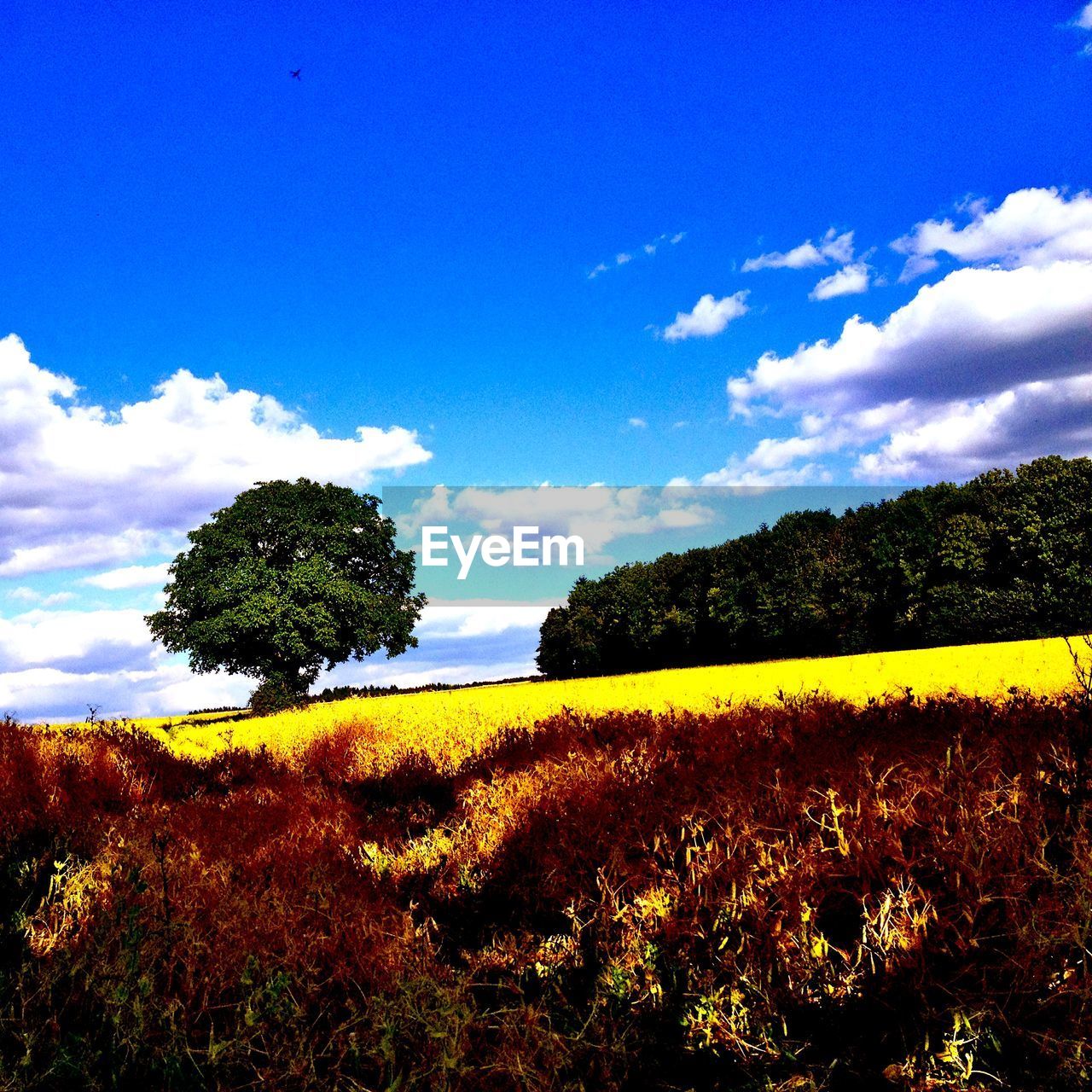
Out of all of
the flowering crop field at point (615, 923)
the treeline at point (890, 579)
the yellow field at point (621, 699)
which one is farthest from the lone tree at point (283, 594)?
the flowering crop field at point (615, 923)

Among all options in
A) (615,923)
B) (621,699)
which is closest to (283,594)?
(621,699)

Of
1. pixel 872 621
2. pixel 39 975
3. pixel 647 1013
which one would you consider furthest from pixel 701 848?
pixel 872 621

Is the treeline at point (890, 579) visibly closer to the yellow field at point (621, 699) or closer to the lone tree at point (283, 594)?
the lone tree at point (283, 594)

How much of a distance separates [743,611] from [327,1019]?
43794 millimetres

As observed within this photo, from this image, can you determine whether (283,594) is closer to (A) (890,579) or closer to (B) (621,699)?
(B) (621,699)

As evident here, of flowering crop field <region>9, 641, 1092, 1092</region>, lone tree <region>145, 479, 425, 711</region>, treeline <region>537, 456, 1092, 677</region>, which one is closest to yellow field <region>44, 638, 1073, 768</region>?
flowering crop field <region>9, 641, 1092, 1092</region>

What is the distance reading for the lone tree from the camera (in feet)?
100

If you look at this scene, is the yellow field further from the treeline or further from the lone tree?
the treeline

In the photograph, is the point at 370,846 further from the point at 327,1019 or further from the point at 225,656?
the point at 225,656

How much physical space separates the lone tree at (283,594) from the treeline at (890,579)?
70.1 ft

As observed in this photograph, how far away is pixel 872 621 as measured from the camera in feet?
141

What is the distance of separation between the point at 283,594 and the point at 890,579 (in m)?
30.0

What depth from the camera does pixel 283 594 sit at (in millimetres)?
31188

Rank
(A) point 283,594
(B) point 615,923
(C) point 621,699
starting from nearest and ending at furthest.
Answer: (B) point 615,923
(C) point 621,699
(A) point 283,594
